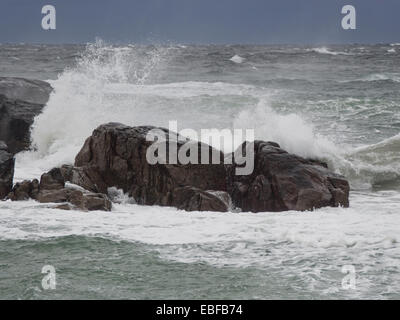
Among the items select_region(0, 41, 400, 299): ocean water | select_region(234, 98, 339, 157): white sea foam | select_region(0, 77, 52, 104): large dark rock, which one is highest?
select_region(0, 77, 52, 104): large dark rock

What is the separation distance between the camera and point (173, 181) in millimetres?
10469

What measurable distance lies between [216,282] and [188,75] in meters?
26.6

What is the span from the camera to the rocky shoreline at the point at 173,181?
388 inches

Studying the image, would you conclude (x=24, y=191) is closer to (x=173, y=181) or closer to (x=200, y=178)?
(x=173, y=181)

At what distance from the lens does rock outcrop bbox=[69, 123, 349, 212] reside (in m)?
9.88

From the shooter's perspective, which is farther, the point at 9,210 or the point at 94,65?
the point at 94,65

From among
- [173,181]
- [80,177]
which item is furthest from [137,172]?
[80,177]

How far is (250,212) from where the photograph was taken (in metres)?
9.84

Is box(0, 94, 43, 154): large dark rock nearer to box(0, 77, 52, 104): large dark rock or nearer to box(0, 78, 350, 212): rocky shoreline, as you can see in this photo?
box(0, 77, 52, 104): large dark rock

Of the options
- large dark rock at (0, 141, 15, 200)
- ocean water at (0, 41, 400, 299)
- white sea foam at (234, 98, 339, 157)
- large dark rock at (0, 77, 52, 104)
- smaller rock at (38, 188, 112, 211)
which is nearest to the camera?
ocean water at (0, 41, 400, 299)

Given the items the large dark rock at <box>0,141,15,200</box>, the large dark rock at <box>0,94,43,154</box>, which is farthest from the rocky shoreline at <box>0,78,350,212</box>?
the large dark rock at <box>0,94,43,154</box>
